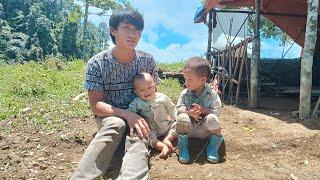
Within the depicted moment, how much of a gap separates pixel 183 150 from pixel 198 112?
15.8 inches

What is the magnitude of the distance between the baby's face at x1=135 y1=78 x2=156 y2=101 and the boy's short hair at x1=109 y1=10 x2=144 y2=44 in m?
0.51

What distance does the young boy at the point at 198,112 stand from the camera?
13.5ft

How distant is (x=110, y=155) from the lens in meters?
3.63

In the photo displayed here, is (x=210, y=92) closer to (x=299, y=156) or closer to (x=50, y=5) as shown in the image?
(x=299, y=156)

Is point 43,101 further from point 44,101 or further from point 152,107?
point 152,107

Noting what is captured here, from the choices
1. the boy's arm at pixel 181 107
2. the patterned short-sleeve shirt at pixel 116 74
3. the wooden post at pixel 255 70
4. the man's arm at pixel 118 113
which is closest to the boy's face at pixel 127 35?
the patterned short-sleeve shirt at pixel 116 74

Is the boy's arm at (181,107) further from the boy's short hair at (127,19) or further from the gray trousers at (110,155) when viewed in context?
the boy's short hair at (127,19)

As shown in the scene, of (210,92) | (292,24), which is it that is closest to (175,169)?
(210,92)

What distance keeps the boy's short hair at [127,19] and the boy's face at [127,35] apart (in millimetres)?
30

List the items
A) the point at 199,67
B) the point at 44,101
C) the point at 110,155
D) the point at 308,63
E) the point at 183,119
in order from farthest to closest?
1. the point at 44,101
2. the point at 308,63
3. the point at 199,67
4. the point at 183,119
5. the point at 110,155

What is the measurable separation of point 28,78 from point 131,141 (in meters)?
8.85

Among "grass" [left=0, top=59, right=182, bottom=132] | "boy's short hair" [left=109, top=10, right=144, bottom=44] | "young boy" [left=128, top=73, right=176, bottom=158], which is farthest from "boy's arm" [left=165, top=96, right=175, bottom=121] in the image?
"grass" [left=0, top=59, right=182, bottom=132]

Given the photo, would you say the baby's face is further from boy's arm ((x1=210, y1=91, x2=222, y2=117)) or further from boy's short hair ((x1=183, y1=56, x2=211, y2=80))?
boy's arm ((x1=210, y1=91, x2=222, y2=117))

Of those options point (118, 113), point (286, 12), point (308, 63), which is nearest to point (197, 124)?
point (118, 113)
